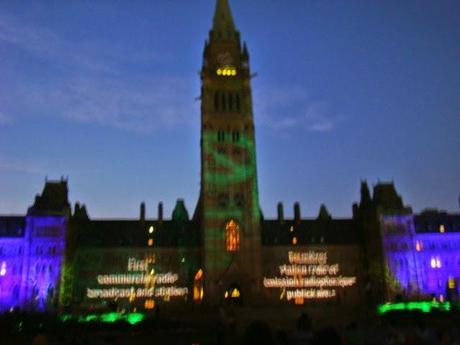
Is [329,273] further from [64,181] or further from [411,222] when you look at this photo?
[64,181]

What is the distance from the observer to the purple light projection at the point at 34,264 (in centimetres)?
7619

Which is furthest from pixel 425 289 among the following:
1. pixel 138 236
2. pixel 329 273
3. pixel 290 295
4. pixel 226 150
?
pixel 138 236

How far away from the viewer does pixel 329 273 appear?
8544 centimetres

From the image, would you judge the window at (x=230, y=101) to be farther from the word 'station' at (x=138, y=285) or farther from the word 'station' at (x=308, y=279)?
the word 'station' at (x=138, y=285)

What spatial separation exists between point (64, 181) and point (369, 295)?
53.2m

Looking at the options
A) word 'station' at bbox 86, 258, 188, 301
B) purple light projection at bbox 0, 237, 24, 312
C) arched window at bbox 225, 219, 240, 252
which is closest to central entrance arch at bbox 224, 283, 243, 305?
arched window at bbox 225, 219, 240, 252

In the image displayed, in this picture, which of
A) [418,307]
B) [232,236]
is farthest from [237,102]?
[418,307]

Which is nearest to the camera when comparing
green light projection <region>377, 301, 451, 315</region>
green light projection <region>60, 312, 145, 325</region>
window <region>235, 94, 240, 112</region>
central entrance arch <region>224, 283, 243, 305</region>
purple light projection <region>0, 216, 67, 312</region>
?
green light projection <region>60, 312, 145, 325</region>

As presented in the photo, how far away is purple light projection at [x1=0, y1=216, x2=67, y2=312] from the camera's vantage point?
76.2 metres

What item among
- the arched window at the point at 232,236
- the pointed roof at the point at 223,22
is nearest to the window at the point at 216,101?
the pointed roof at the point at 223,22

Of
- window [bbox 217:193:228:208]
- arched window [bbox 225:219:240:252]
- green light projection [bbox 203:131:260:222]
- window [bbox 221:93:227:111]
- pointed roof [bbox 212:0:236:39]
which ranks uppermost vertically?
pointed roof [bbox 212:0:236:39]

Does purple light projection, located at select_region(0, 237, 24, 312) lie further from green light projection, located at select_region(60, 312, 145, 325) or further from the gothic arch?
the gothic arch

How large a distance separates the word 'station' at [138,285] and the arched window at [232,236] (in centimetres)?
1137

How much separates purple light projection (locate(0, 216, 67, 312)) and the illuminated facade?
150mm
